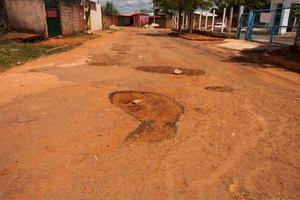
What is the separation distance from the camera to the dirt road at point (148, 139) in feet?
8.52

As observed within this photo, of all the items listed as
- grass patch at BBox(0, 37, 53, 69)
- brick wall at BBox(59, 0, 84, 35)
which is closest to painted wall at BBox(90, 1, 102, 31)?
brick wall at BBox(59, 0, 84, 35)

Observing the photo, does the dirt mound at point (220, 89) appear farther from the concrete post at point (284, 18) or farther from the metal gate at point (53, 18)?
the concrete post at point (284, 18)

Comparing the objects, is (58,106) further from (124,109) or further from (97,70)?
(97,70)

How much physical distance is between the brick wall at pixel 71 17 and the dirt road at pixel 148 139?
1319 cm

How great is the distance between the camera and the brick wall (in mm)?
18609

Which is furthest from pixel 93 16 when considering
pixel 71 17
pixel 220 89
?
pixel 220 89

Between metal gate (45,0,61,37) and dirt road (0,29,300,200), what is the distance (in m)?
11.3

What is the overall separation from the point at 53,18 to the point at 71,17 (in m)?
3.22

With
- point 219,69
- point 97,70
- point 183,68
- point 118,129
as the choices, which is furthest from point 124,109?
point 219,69

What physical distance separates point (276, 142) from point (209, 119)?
105 cm

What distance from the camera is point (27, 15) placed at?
15.7m

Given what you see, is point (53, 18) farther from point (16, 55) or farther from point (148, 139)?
point (148, 139)

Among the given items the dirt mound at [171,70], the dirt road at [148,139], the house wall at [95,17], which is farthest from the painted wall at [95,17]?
the dirt road at [148,139]

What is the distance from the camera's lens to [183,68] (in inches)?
329
